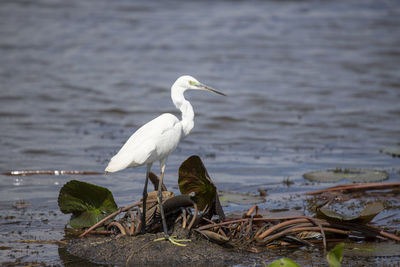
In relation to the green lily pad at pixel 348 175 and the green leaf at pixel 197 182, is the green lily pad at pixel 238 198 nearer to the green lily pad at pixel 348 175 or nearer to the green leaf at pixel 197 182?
the green lily pad at pixel 348 175

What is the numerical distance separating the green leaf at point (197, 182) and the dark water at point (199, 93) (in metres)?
1.18

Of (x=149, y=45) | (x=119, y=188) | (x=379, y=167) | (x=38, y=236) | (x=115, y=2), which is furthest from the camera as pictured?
(x=115, y=2)

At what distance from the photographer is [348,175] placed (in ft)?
22.5

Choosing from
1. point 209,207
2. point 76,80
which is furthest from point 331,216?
point 76,80

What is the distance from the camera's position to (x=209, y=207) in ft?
15.3

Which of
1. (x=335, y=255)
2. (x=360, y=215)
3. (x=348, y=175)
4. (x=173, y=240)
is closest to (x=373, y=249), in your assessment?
(x=360, y=215)

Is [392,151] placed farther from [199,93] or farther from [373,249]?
[199,93]

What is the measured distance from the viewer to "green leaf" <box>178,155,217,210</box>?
452 cm

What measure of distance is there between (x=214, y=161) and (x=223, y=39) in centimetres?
1024

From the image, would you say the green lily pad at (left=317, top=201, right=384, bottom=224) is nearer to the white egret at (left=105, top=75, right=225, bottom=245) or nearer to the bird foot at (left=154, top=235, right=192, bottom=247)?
the bird foot at (left=154, top=235, right=192, bottom=247)

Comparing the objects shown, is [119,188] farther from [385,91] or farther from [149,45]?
[149,45]

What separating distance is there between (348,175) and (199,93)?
6.10 meters

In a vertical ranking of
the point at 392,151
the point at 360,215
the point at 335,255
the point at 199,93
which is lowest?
the point at 392,151

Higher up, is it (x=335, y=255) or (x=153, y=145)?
(x=153, y=145)
